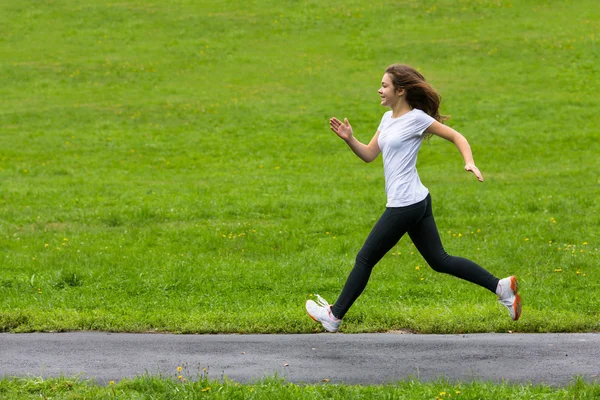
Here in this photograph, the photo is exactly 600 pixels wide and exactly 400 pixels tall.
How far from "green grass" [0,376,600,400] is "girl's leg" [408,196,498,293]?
51.7 inches

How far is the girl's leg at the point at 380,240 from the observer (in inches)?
241

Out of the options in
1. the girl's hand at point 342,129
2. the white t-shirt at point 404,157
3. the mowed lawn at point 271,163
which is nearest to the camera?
the white t-shirt at point 404,157

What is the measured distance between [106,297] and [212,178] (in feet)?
30.3

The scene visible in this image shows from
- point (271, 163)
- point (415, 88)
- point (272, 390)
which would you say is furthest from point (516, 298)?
point (271, 163)

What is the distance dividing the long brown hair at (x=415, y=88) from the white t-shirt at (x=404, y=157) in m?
0.16

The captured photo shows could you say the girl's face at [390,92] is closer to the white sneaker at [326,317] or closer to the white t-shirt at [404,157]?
the white t-shirt at [404,157]

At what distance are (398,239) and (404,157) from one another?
65cm

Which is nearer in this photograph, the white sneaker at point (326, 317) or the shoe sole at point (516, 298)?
the shoe sole at point (516, 298)

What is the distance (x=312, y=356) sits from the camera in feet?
19.5

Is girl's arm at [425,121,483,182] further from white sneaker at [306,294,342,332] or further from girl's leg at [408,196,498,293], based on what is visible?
white sneaker at [306,294,342,332]

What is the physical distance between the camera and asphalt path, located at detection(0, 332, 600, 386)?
5488 millimetres

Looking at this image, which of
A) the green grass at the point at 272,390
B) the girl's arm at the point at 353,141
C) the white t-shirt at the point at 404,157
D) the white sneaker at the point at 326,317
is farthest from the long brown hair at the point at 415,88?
the green grass at the point at 272,390

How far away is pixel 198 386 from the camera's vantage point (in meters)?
4.95

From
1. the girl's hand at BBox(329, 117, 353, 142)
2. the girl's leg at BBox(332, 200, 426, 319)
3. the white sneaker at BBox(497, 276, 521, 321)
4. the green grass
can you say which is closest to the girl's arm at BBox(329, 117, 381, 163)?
the girl's hand at BBox(329, 117, 353, 142)
